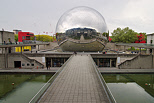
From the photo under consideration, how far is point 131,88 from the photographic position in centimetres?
1327

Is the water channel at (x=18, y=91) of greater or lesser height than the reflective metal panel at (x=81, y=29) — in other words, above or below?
below

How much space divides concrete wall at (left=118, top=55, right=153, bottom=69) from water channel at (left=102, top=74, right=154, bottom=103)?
14.2 feet

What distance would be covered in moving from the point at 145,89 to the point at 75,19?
47.3 ft

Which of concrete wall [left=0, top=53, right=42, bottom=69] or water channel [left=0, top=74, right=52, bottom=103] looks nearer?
water channel [left=0, top=74, right=52, bottom=103]

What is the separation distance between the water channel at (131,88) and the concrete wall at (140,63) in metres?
4.34

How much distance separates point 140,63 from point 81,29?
1154 cm

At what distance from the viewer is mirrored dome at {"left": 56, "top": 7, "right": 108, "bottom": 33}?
21375 millimetres

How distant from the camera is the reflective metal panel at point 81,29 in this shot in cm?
2125

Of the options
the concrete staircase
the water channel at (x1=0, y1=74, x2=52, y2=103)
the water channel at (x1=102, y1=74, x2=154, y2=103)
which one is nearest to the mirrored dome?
the concrete staircase

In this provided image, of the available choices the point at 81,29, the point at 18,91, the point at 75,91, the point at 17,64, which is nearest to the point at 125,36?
the point at 81,29

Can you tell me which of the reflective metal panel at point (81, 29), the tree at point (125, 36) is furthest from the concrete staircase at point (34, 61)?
the tree at point (125, 36)

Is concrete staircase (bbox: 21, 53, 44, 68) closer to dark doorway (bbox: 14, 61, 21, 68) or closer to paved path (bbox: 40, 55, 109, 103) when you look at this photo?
dark doorway (bbox: 14, 61, 21, 68)

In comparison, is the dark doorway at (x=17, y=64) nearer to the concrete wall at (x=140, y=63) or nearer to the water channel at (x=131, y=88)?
the water channel at (x=131, y=88)

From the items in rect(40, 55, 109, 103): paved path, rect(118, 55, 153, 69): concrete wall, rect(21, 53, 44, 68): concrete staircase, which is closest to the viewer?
rect(40, 55, 109, 103): paved path
